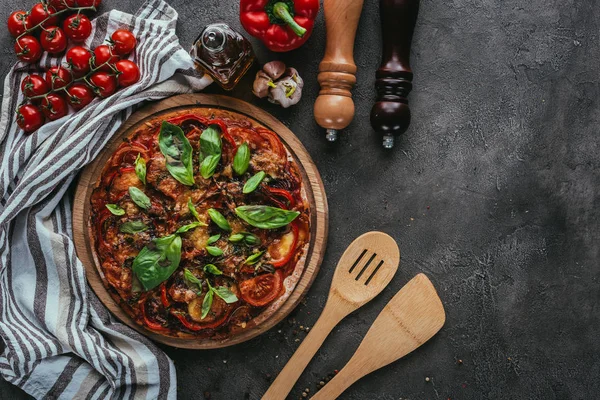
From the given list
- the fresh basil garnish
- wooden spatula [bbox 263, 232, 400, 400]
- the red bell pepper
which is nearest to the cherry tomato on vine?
the fresh basil garnish

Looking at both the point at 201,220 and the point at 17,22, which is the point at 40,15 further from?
the point at 201,220

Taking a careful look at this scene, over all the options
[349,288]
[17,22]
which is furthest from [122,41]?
[349,288]

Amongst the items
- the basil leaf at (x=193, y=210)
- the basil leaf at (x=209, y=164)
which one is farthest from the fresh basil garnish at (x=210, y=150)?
the basil leaf at (x=193, y=210)

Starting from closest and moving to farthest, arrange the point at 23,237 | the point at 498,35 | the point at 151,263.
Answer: the point at 151,263 → the point at 23,237 → the point at 498,35

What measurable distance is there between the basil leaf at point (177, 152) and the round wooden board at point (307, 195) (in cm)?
26

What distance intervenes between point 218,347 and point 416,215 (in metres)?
1.18

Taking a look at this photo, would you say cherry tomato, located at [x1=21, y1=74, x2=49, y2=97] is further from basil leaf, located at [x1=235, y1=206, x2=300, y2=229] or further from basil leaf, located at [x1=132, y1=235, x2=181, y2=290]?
basil leaf, located at [x1=235, y1=206, x2=300, y2=229]

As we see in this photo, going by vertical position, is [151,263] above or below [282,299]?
above

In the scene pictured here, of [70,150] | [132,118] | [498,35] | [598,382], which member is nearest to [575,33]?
[498,35]

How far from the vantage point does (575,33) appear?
8.98 ft

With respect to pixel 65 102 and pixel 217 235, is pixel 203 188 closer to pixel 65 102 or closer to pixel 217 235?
pixel 217 235

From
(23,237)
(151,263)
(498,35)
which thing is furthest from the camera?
(498,35)

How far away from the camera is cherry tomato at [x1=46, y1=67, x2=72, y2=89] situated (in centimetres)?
250

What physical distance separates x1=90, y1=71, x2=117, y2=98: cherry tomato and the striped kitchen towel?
53mm
